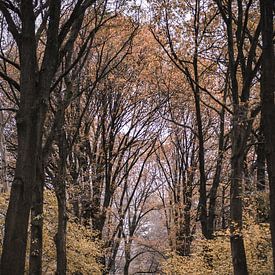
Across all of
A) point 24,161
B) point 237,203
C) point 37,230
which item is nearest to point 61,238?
point 37,230

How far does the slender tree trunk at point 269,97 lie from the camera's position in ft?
16.1

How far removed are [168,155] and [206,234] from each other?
11.9 metres

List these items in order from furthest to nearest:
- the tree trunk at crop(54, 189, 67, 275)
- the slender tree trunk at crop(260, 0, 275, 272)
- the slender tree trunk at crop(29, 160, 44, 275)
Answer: the tree trunk at crop(54, 189, 67, 275)
the slender tree trunk at crop(29, 160, 44, 275)
the slender tree trunk at crop(260, 0, 275, 272)

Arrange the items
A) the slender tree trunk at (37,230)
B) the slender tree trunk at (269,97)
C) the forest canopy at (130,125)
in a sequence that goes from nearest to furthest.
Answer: the slender tree trunk at (269,97)
the forest canopy at (130,125)
the slender tree trunk at (37,230)

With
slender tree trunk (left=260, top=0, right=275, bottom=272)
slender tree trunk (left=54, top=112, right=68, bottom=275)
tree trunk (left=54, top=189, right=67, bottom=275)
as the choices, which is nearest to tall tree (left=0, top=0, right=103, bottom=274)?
slender tree trunk (left=260, top=0, right=275, bottom=272)

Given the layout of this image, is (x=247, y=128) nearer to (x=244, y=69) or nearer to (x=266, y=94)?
(x=244, y=69)

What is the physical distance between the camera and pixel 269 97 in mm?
5105

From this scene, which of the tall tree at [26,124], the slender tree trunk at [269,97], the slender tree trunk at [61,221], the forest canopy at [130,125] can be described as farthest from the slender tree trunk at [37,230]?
the slender tree trunk at [269,97]

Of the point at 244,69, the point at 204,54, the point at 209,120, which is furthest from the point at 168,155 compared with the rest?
the point at 244,69

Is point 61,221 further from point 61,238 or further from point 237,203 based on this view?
point 237,203

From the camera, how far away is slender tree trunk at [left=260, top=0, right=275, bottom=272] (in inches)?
193

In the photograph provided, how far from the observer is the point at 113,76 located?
57.7ft

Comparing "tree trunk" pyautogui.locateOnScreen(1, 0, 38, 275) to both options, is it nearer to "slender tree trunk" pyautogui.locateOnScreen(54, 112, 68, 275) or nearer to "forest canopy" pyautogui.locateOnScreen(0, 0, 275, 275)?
"forest canopy" pyautogui.locateOnScreen(0, 0, 275, 275)

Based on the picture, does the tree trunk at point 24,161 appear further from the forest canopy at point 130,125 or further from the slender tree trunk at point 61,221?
the slender tree trunk at point 61,221
